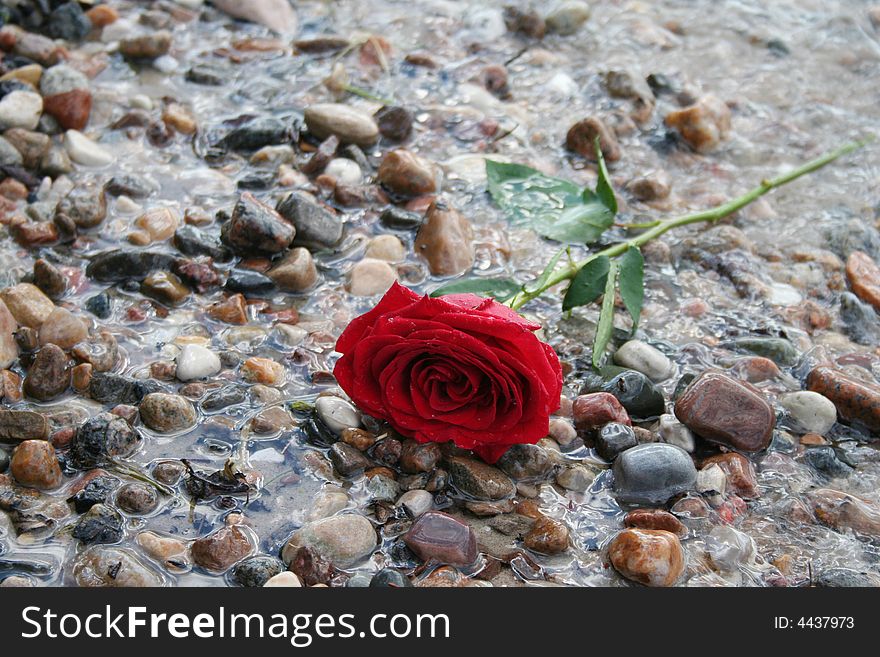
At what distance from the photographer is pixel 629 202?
11.7 ft

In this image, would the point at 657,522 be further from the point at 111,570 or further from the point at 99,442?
the point at 99,442

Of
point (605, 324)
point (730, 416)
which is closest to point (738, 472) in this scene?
point (730, 416)

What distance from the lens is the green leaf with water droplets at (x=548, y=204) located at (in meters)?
3.11

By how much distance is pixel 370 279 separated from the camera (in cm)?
301

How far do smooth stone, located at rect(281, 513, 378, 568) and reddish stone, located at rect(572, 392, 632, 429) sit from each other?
2.22 ft

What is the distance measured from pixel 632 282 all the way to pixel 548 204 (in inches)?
25.6

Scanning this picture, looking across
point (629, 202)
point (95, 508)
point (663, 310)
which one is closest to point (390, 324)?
point (95, 508)

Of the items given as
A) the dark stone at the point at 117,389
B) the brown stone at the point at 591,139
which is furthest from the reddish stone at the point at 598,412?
the brown stone at the point at 591,139

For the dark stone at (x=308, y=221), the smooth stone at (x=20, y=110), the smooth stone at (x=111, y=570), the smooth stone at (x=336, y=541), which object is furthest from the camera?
the smooth stone at (x=20, y=110)

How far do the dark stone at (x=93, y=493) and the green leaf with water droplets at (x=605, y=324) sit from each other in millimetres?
1301

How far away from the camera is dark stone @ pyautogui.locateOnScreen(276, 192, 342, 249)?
122 inches

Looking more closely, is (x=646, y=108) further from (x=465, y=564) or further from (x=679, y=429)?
(x=465, y=564)

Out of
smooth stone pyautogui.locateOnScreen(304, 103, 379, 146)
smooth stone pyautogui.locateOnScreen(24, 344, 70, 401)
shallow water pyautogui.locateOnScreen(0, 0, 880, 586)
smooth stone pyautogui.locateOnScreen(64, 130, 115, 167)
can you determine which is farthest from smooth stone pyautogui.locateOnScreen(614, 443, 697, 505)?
smooth stone pyautogui.locateOnScreen(64, 130, 115, 167)

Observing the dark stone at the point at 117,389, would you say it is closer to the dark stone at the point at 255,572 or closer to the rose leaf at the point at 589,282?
the dark stone at the point at 255,572
